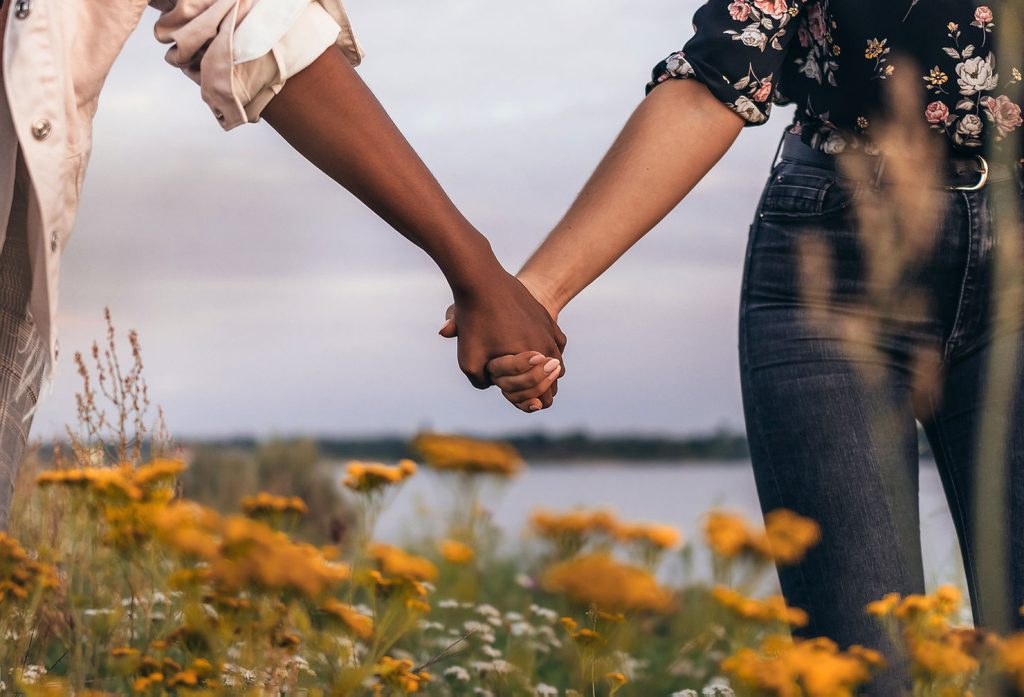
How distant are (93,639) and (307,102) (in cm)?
158

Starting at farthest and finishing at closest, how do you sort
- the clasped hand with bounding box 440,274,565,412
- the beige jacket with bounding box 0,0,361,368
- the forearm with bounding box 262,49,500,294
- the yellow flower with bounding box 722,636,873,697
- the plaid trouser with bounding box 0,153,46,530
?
the clasped hand with bounding box 440,274,565,412 < the forearm with bounding box 262,49,500,294 < the plaid trouser with bounding box 0,153,46,530 < the beige jacket with bounding box 0,0,361,368 < the yellow flower with bounding box 722,636,873,697

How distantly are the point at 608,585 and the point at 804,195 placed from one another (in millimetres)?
834

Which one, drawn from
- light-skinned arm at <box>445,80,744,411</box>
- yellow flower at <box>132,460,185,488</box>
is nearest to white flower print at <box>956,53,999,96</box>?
light-skinned arm at <box>445,80,744,411</box>

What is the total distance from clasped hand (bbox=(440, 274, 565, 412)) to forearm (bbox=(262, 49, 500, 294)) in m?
0.19

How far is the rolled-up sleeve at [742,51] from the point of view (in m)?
1.84

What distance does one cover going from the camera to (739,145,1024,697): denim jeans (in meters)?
1.75

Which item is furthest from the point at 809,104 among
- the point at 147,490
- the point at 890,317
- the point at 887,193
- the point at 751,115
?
the point at 147,490

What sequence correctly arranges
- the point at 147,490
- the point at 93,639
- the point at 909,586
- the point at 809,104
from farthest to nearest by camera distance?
the point at 93,639 < the point at 809,104 < the point at 909,586 < the point at 147,490

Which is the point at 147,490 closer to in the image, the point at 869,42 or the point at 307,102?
the point at 307,102

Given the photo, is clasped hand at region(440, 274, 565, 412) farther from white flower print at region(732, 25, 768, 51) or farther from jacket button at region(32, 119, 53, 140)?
jacket button at region(32, 119, 53, 140)

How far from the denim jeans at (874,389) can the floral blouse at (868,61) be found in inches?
4.0

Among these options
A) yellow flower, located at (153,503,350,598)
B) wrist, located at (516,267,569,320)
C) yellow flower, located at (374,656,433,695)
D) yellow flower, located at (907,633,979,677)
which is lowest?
yellow flower, located at (374,656,433,695)

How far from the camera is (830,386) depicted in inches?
69.9

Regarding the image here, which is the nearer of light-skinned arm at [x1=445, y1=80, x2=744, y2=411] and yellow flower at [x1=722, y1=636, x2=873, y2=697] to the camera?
yellow flower at [x1=722, y1=636, x2=873, y2=697]
